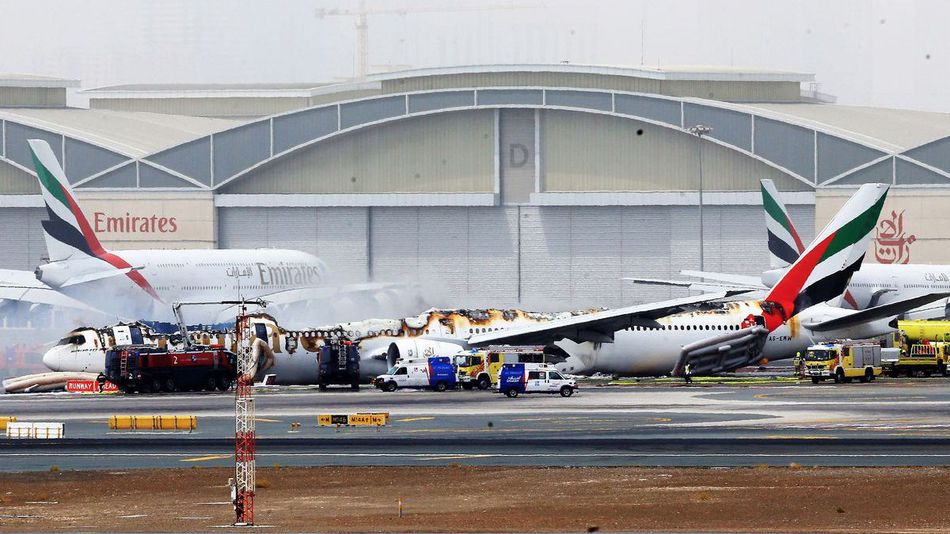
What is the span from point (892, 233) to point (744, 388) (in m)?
43.3

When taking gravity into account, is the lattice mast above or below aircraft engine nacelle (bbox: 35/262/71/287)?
below

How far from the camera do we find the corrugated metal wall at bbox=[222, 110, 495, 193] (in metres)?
114

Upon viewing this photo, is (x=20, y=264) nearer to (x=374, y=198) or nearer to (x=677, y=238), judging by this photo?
(x=374, y=198)

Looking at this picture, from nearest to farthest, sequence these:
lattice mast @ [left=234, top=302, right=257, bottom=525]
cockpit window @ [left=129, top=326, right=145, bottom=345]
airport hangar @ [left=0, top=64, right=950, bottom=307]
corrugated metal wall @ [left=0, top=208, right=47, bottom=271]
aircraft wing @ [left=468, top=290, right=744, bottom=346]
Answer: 1. lattice mast @ [left=234, top=302, right=257, bottom=525]
2. aircraft wing @ [left=468, top=290, right=744, bottom=346]
3. cockpit window @ [left=129, top=326, right=145, bottom=345]
4. airport hangar @ [left=0, top=64, right=950, bottom=307]
5. corrugated metal wall @ [left=0, top=208, right=47, bottom=271]

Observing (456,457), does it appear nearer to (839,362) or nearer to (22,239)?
(839,362)

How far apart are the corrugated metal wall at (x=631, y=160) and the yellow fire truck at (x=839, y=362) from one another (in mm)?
36528

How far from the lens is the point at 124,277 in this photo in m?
91.4

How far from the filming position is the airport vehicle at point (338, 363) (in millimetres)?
71875

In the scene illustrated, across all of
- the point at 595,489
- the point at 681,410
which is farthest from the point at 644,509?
the point at 681,410

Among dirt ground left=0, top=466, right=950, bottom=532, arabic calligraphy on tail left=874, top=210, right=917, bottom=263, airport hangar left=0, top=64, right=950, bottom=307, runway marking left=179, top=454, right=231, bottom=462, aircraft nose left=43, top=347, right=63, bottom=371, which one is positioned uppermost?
airport hangar left=0, top=64, right=950, bottom=307

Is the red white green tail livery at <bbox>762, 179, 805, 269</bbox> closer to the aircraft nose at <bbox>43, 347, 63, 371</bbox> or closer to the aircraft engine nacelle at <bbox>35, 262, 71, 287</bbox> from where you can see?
the aircraft engine nacelle at <bbox>35, 262, 71, 287</bbox>

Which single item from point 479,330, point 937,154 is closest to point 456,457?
point 479,330

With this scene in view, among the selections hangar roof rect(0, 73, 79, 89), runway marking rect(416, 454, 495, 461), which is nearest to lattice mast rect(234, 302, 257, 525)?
runway marking rect(416, 454, 495, 461)

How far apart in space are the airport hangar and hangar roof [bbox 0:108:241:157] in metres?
0.74
